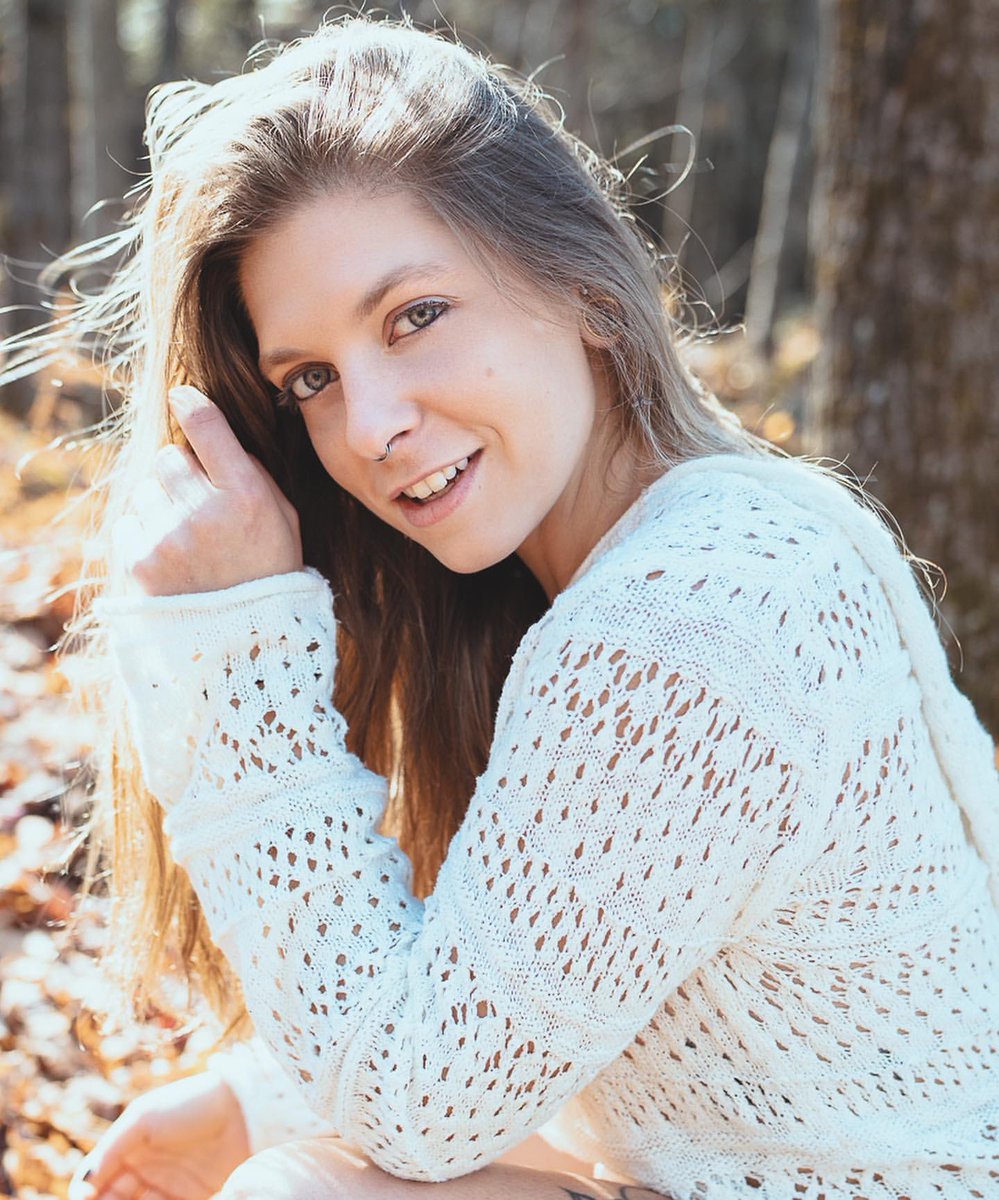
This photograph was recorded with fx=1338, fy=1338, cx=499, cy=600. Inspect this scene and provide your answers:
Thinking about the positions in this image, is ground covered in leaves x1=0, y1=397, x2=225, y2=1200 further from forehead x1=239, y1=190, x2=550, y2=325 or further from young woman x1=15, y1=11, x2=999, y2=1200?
forehead x1=239, y1=190, x2=550, y2=325

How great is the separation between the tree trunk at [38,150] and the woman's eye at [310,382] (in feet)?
28.3

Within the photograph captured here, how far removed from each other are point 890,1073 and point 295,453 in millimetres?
1344

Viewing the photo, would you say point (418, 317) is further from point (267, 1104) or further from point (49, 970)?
point (49, 970)

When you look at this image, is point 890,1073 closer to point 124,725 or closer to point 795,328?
point 124,725

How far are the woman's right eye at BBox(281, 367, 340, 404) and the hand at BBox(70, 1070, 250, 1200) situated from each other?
44.9 inches

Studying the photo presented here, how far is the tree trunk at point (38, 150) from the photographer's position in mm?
10258

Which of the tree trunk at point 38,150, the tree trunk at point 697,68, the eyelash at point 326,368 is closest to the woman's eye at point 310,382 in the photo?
the eyelash at point 326,368

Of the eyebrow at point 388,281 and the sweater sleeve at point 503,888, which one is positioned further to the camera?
the eyebrow at point 388,281

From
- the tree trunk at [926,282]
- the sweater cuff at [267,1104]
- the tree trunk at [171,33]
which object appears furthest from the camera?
the tree trunk at [171,33]

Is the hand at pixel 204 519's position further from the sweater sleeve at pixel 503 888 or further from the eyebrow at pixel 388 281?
the eyebrow at pixel 388 281

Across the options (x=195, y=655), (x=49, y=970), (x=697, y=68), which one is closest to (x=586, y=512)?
(x=195, y=655)

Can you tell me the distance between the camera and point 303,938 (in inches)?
66.4

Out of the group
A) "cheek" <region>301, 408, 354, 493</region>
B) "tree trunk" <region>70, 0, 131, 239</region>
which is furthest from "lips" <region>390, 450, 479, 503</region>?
"tree trunk" <region>70, 0, 131, 239</region>

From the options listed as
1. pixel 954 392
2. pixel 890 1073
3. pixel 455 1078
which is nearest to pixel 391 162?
pixel 455 1078
